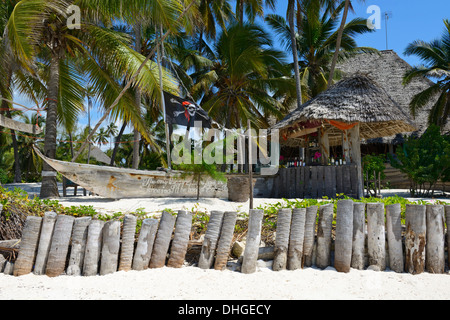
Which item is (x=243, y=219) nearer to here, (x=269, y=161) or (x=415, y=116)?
(x=269, y=161)

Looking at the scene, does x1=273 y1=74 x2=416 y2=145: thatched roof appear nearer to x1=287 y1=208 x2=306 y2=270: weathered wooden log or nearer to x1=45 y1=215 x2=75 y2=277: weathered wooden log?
x1=287 y1=208 x2=306 y2=270: weathered wooden log

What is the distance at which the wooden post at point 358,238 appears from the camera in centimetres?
346

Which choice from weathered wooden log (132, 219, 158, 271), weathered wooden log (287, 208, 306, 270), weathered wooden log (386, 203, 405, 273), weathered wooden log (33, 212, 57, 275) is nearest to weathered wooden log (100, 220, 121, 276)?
weathered wooden log (132, 219, 158, 271)

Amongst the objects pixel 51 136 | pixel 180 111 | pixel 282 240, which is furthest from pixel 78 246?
pixel 51 136

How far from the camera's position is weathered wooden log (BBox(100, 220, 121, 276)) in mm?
3301

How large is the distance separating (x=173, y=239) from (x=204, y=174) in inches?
179

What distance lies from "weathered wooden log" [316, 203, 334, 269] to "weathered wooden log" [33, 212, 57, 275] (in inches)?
110

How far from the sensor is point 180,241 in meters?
3.50

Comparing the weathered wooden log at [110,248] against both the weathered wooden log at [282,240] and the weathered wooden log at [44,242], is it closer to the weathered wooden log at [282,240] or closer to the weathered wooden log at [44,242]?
the weathered wooden log at [44,242]

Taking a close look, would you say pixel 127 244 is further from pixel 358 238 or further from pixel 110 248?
pixel 358 238

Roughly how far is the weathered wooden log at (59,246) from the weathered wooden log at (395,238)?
3.33 m

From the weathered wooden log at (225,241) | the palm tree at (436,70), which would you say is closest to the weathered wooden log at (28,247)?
the weathered wooden log at (225,241)
